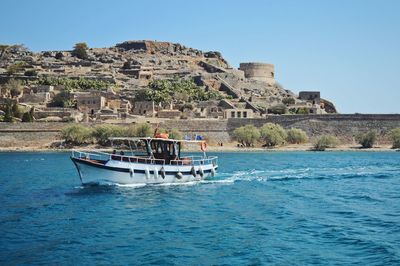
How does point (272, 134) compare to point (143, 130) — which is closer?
point (143, 130)

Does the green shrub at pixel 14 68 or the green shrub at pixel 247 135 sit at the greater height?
the green shrub at pixel 14 68

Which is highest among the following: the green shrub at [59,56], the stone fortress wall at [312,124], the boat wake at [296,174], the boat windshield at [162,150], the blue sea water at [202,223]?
the green shrub at [59,56]

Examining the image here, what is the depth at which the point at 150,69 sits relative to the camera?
10350 centimetres

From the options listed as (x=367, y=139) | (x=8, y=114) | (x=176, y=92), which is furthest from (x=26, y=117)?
(x=367, y=139)

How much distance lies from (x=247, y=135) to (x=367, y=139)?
649 inches

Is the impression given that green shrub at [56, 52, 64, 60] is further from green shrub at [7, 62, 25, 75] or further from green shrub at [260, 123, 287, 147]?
green shrub at [260, 123, 287, 147]

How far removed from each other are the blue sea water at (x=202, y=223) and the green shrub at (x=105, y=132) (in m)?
30.8

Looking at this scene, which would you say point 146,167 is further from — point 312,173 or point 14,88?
point 14,88

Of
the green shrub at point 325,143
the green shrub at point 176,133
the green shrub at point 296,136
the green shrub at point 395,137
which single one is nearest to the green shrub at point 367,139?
the green shrub at point 395,137

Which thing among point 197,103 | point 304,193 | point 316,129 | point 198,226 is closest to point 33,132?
point 197,103

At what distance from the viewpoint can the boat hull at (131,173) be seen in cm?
2988

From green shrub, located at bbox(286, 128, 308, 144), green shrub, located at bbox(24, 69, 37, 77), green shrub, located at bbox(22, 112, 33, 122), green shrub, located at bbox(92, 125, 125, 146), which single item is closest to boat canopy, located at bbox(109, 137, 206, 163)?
green shrub, located at bbox(92, 125, 125, 146)

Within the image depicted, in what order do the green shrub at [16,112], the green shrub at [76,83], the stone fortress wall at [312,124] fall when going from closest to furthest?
the green shrub at [16,112]
the stone fortress wall at [312,124]
the green shrub at [76,83]

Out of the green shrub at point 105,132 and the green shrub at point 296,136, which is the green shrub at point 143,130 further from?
the green shrub at point 296,136
